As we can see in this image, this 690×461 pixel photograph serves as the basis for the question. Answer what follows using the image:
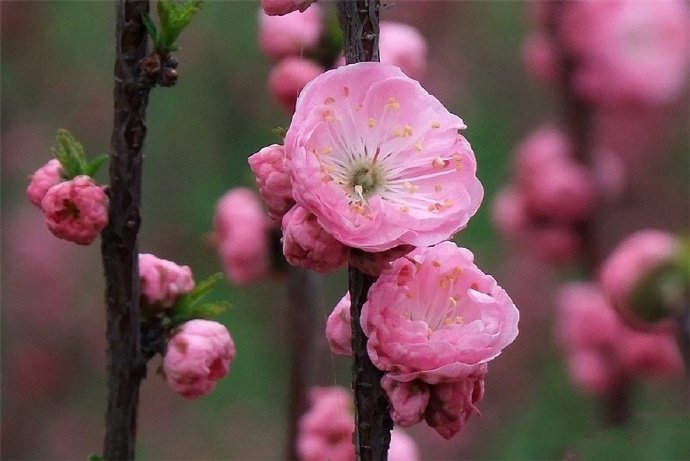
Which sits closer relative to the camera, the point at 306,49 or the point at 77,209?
the point at 77,209

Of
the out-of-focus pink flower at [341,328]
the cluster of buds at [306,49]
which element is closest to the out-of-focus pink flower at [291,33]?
the cluster of buds at [306,49]

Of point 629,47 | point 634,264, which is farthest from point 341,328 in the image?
point 629,47

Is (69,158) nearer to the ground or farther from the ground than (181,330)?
farther from the ground

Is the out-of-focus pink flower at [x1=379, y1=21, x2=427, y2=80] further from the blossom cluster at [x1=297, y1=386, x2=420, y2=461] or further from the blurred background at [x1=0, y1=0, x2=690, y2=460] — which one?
the blurred background at [x1=0, y1=0, x2=690, y2=460]

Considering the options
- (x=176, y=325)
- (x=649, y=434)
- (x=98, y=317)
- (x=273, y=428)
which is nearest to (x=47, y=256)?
(x=98, y=317)

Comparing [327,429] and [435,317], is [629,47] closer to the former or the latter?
[327,429]

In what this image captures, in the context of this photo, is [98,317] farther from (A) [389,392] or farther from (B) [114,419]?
(A) [389,392]
